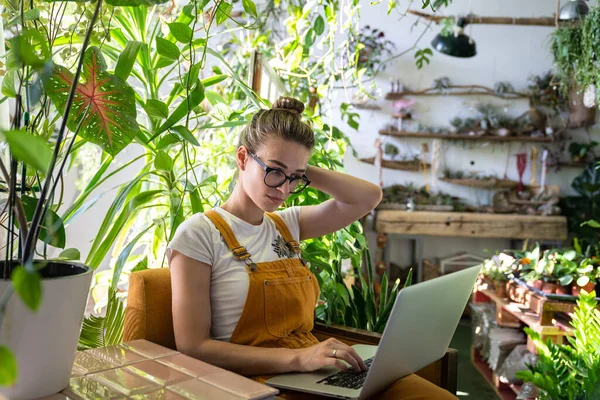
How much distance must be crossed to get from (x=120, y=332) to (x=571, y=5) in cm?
355

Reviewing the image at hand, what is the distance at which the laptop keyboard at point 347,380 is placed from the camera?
124cm

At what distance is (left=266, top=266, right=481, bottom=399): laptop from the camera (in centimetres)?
110

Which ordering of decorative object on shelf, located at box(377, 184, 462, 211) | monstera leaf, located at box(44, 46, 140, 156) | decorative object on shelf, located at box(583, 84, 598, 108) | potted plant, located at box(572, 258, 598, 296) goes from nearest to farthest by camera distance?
monstera leaf, located at box(44, 46, 140, 156) → potted plant, located at box(572, 258, 598, 296) → decorative object on shelf, located at box(583, 84, 598, 108) → decorative object on shelf, located at box(377, 184, 462, 211)

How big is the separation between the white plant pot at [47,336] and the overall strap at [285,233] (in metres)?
0.84

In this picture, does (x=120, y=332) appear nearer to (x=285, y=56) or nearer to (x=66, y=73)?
(x=66, y=73)

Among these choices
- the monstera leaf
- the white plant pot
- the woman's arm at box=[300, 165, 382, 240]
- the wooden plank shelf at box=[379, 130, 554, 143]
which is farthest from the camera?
the wooden plank shelf at box=[379, 130, 554, 143]

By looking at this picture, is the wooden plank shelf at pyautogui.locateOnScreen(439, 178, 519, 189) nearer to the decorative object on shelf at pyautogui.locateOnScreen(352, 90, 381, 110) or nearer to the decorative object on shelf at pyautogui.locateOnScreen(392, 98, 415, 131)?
the decorative object on shelf at pyautogui.locateOnScreen(392, 98, 415, 131)

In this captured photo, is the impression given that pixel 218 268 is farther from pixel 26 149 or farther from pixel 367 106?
pixel 367 106

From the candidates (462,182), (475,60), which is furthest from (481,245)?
(475,60)

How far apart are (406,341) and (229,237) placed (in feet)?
1.78

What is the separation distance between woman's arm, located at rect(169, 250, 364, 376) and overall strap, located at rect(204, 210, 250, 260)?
12 centimetres

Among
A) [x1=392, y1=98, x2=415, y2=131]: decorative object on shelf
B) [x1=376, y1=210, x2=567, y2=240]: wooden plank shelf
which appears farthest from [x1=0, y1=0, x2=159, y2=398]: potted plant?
[x1=392, y1=98, x2=415, y2=131]: decorative object on shelf

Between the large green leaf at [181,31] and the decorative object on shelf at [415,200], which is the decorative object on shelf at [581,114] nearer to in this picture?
the decorative object on shelf at [415,200]

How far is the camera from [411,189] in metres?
6.29
